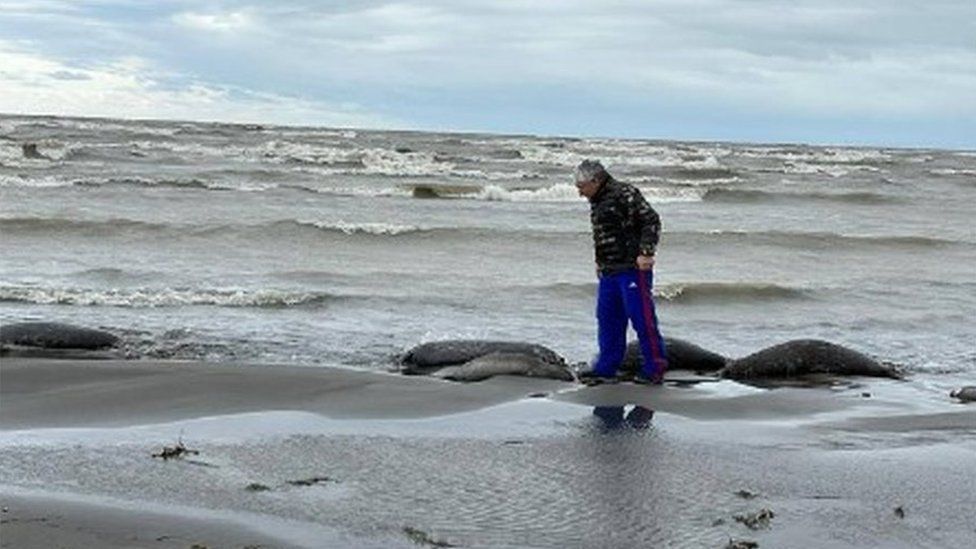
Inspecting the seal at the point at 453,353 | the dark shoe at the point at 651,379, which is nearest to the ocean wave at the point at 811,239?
the seal at the point at 453,353

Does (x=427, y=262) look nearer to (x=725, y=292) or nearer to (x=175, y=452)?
(x=725, y=292)

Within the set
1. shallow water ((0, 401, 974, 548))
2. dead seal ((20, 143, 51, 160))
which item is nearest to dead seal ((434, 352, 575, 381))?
shallow water ((0, 401, 974, 548))

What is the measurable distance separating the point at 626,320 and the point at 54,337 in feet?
16.3

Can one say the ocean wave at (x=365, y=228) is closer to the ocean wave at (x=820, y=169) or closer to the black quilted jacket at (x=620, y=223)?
the black quilted jacket at (x=620, y=223)

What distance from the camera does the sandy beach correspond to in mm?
6297

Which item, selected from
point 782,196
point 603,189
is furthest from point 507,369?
point 782,196

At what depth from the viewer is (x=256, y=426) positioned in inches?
348

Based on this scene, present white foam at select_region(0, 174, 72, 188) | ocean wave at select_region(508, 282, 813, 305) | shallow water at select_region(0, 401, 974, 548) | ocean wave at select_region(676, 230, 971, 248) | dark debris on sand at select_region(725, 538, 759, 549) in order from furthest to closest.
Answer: white foam at select_region(0, 174, 72, 188)
ocean wave at select_region(676, 230, 971, 248)
ocean wave at select_region(508, 282, 813, 305)
shallow water at select_region(0, 401, 974, 548)
dark debris on sand at select_region(725, 538, 759, 549)

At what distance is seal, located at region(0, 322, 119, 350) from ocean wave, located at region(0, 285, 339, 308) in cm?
299

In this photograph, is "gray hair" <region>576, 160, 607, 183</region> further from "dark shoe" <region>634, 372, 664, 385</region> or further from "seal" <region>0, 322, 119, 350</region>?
"seal" <region>0, 322, 119, 350</region>

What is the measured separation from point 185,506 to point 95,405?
3117 millimetres

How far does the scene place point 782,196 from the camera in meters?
40.5

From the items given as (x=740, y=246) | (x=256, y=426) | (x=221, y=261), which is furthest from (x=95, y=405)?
(x=740, y=246)

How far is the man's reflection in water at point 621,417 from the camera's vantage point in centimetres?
928
